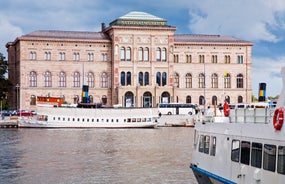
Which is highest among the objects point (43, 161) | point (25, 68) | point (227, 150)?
point (25, 68)

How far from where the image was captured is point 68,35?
410 feet

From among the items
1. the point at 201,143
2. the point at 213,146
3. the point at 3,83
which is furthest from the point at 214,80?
the point at 213,146

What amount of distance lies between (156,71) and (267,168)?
4029 inches

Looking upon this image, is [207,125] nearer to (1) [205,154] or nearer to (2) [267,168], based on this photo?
(1) [205,154]

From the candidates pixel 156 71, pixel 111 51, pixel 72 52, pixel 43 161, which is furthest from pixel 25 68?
pixel 43 161

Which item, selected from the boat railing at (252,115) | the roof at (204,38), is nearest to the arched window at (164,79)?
the roof at (204,38)

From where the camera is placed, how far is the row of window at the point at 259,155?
19625 mm

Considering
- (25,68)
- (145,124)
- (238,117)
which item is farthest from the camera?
(25,68)

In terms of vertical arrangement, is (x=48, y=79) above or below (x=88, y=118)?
above

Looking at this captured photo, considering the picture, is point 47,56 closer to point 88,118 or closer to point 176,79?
point 176,79

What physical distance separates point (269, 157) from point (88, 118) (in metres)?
76.7

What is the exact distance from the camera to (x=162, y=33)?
122562mm

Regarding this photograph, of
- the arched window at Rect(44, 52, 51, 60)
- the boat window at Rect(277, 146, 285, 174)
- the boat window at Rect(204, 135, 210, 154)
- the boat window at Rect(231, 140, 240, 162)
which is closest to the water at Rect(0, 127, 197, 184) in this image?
the boat window at Rect(204, 135, 210, 154)

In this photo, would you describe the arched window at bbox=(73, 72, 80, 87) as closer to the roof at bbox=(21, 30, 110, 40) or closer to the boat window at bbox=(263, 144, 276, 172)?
→ the roof at bbox=(21, 30, 110, 40)
